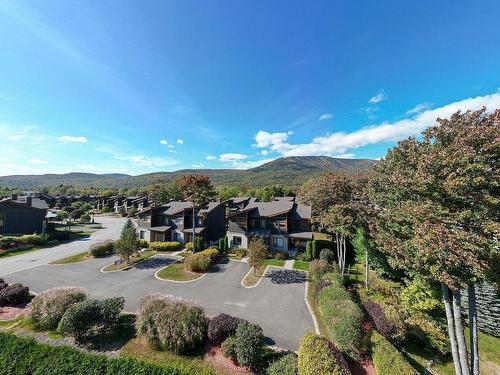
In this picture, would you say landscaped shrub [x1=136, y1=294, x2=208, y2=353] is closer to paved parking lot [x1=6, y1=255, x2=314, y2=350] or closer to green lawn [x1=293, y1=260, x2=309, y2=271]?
paved parking lot [x1=6, y1=255, x2=314, y2=350]

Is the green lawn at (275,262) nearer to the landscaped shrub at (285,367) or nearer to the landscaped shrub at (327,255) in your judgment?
the landscaped shrub at (327,255)

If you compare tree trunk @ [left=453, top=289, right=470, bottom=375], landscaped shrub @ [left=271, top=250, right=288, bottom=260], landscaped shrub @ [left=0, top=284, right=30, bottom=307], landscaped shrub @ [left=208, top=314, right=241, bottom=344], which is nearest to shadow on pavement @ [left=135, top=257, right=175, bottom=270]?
landscaped shrub @ [left=0, top=284, right=30, bottom=307]

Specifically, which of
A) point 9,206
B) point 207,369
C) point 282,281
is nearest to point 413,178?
point 207,369

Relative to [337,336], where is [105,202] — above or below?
above

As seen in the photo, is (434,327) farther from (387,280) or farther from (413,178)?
(413,178)

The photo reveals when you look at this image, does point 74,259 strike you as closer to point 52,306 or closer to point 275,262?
point 52,306
